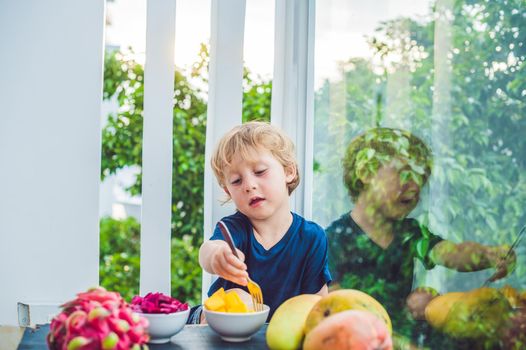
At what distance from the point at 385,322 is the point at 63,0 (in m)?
1.35

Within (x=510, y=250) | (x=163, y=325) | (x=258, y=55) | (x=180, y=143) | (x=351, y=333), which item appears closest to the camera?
(x=351, y=333)

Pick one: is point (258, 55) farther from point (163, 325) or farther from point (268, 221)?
point (163, 325)

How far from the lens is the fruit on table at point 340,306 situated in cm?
99

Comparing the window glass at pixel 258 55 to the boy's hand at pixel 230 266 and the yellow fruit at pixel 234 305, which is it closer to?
the boy's hand at pixel 230 266

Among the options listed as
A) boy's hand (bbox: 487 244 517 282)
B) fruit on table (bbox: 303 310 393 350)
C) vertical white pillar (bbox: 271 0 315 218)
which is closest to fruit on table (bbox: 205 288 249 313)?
fruit on table (bbox: 303 310 393 350)

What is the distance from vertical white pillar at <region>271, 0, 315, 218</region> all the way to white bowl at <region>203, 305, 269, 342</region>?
0.87m

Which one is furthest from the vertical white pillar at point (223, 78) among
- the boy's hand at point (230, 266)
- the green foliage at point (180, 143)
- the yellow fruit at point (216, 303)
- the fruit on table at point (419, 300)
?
the green foliage at point (180, 143)

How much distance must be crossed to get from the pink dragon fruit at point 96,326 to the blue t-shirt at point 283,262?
0.73 metres

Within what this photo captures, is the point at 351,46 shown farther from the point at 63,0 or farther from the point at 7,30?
the point at 7,30

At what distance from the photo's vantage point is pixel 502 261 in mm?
999

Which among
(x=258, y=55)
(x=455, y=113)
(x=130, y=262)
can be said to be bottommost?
(x=130, y=262)

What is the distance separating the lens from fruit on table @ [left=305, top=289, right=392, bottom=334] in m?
0.99

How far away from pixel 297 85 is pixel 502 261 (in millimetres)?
1133

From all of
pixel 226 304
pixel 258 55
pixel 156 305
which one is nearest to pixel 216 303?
pixel 226 304
